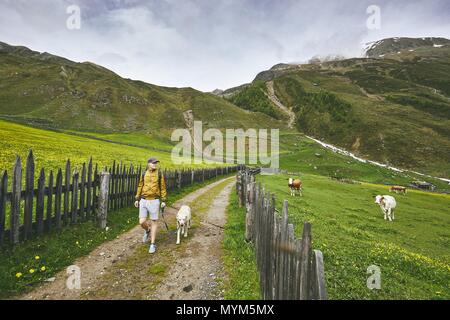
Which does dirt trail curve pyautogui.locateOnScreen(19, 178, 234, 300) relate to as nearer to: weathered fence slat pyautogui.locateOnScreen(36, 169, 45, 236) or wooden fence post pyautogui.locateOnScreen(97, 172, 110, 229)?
wooden fence post pyautogui.locateOnScreen(97, 172, 110, 229)

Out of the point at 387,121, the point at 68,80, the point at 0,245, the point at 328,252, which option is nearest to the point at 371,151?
the point at 387,121

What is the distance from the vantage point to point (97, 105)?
138m

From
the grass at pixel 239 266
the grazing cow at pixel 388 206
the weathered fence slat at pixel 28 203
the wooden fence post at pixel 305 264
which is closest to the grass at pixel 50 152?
the weathered fence slat at pixel 28 203

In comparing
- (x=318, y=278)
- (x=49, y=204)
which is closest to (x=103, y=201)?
(x=49, y=204)

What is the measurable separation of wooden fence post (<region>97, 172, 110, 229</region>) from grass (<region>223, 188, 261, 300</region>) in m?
5.09

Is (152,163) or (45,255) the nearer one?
(45,255)

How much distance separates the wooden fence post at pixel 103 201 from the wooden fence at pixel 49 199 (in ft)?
1.21

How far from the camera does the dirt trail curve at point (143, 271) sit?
6445 millimetres

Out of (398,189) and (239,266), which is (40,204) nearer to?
(239,266)

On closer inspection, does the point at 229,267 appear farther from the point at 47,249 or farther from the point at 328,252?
the point at 47,249

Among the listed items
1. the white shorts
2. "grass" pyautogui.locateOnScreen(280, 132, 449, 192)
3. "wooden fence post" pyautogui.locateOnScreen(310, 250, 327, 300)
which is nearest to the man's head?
the white shorts

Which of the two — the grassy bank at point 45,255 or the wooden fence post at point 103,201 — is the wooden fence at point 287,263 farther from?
the wooden fence post at point 103,201

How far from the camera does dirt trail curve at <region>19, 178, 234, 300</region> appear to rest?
6.45 meters

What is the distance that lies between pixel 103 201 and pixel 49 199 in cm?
234
